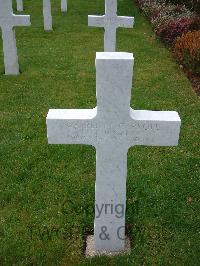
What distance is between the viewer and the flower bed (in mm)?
8870

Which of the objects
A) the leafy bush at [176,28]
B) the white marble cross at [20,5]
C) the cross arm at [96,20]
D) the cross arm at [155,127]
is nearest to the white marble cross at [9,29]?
the cross arm at [96,20]

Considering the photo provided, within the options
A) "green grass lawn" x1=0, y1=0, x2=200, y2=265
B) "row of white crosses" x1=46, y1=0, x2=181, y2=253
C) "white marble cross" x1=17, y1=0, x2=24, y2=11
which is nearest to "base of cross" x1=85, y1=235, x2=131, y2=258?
"green grass lawn" x1=0, y1=0, x2=200, y2=265

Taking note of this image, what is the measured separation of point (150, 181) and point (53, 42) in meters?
7.39

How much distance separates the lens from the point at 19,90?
7797mm

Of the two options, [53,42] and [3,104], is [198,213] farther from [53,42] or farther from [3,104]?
[53,42]

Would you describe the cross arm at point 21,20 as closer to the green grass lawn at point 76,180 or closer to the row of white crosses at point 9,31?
the row of white crosses at point 9,31

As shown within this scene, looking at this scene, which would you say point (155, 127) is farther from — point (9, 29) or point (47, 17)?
point (47, 17)

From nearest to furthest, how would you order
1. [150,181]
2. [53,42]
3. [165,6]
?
[150,181]
[53,42]
[165,6]

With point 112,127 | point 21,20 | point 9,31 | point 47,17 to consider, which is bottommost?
point 47,17

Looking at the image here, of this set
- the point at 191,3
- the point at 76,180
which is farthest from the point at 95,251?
the point at 191,3

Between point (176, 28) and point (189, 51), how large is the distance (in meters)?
2.42

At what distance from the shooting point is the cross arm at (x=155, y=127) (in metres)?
3.19

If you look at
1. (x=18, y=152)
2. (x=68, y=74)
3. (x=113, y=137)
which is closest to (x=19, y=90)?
(x=68, y=74)

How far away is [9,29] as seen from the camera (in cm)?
827
